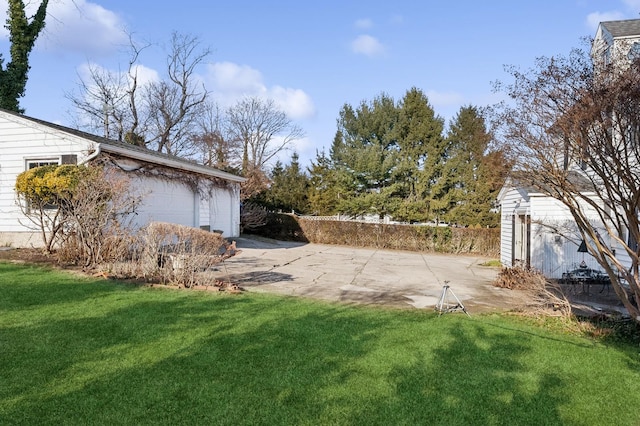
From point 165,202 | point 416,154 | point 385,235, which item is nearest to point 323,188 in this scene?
point 416,154

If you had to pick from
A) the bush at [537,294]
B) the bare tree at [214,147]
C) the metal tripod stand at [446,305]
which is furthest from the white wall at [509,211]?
the bare tree at [214,147]

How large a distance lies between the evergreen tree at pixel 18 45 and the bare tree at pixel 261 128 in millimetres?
20117

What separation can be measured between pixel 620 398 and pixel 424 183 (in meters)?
26.3

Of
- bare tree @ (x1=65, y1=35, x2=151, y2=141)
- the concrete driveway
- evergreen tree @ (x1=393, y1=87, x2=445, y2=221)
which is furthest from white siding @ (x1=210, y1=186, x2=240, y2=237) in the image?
bare tree @ (x1=65, y1=35, x2=151, y2=141)

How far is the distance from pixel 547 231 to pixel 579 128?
6.90 metres

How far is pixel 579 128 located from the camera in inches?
195

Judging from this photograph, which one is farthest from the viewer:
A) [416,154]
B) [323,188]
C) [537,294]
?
[323,188]

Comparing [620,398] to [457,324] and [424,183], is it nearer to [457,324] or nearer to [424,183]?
[457,324]

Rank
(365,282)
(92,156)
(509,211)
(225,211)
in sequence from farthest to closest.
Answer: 1. (225,211)
2. (509,211)
3. (92,156)
4. (365,282)

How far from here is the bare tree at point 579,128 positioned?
4.72m

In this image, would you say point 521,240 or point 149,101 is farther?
point 149,101

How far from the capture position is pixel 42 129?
38.7 ft

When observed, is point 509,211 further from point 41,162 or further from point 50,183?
point 41,162

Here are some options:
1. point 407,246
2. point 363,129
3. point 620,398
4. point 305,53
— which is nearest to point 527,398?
point 620,398
